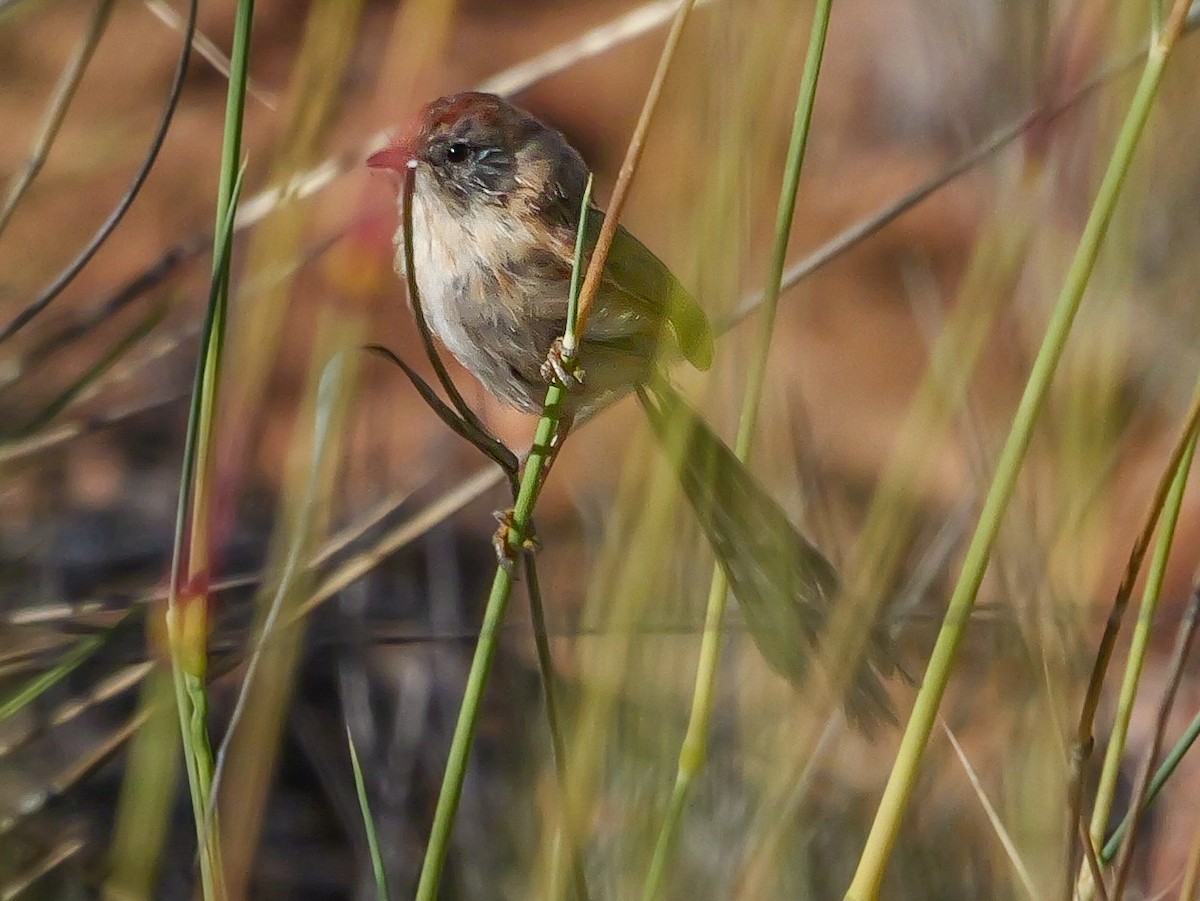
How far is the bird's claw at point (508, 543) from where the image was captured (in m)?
1.45

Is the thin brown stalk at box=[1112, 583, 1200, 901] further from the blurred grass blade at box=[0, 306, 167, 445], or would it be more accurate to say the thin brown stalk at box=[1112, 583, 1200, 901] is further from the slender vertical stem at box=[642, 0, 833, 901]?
the blurred grass blade at box=[0, 306, 167, 445]

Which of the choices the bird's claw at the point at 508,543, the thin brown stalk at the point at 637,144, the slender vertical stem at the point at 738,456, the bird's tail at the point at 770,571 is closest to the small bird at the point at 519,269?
the bird's tail at the point at 770,571

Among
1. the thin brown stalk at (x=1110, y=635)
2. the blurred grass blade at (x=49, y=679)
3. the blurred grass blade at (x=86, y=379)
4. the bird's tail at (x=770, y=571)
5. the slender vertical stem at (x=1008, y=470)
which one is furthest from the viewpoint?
the blurred grass blade at (x=86, y=379)

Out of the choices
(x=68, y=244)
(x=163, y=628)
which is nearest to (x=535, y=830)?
(x=163, y=628)

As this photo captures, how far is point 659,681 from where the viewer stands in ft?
5.66

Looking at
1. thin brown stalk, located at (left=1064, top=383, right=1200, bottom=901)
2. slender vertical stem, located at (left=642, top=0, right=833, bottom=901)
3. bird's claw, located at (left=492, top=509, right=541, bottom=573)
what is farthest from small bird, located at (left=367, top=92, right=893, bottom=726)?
thin brown stalk, located at (left=1064, top=383, right=1200, bottom=901)

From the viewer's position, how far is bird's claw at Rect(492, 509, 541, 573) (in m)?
1.45

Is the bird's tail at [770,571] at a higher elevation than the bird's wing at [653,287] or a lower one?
lower

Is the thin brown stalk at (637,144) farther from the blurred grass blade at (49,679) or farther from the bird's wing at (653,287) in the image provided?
the blurred grass blade at (49,679)

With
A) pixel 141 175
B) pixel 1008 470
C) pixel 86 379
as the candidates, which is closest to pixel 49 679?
pixel 86 379

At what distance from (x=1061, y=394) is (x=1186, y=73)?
646 mm

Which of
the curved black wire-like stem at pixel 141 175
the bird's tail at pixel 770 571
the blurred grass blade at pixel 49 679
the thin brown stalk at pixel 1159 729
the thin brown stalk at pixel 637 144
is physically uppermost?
the curved black wire-like stem at pixel 141 175

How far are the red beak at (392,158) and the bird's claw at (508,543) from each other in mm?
532

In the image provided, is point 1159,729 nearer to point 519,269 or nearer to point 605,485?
point 519,269
